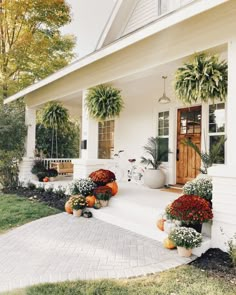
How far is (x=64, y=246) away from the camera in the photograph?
3.84m

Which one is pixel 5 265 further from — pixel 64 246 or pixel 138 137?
pixel 138 137

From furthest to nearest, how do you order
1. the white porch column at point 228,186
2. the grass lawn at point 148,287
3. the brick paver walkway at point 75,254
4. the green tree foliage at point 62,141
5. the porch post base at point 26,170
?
1. the green tree foliage at point 62,141
2. the porch post base at point 26,170
3. the white porch column at point 228,186
4. the brick paver walkway at point 75,254
5. the grass lawn at point 148,287

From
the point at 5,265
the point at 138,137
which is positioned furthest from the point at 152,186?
the point at 5,265

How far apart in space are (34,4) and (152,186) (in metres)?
10.4

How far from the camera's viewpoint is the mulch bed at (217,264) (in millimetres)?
2992

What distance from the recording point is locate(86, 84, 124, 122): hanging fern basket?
18.6ft

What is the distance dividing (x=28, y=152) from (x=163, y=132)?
15.7 feet

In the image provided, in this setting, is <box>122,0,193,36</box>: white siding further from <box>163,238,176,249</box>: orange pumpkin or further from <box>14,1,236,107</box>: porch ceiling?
<box>163,238,176,249</box>: orange pumpkin

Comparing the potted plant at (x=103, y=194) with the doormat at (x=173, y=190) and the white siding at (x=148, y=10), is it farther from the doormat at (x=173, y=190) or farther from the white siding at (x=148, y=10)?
the white siding at (x=148, y=10)

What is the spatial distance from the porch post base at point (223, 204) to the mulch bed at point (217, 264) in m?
0.13

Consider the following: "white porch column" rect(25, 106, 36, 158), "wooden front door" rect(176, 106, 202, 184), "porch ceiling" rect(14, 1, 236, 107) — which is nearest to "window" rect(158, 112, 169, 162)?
"wooden front door" rect(176, 106, 202, 184)

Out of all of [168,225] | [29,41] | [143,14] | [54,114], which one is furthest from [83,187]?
[29,41]

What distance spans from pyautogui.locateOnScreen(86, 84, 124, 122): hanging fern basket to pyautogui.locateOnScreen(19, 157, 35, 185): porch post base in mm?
4178

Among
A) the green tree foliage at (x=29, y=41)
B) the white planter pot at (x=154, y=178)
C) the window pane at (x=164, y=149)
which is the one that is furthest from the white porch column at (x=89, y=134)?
the green tree foliage at (x=29, y=41)
